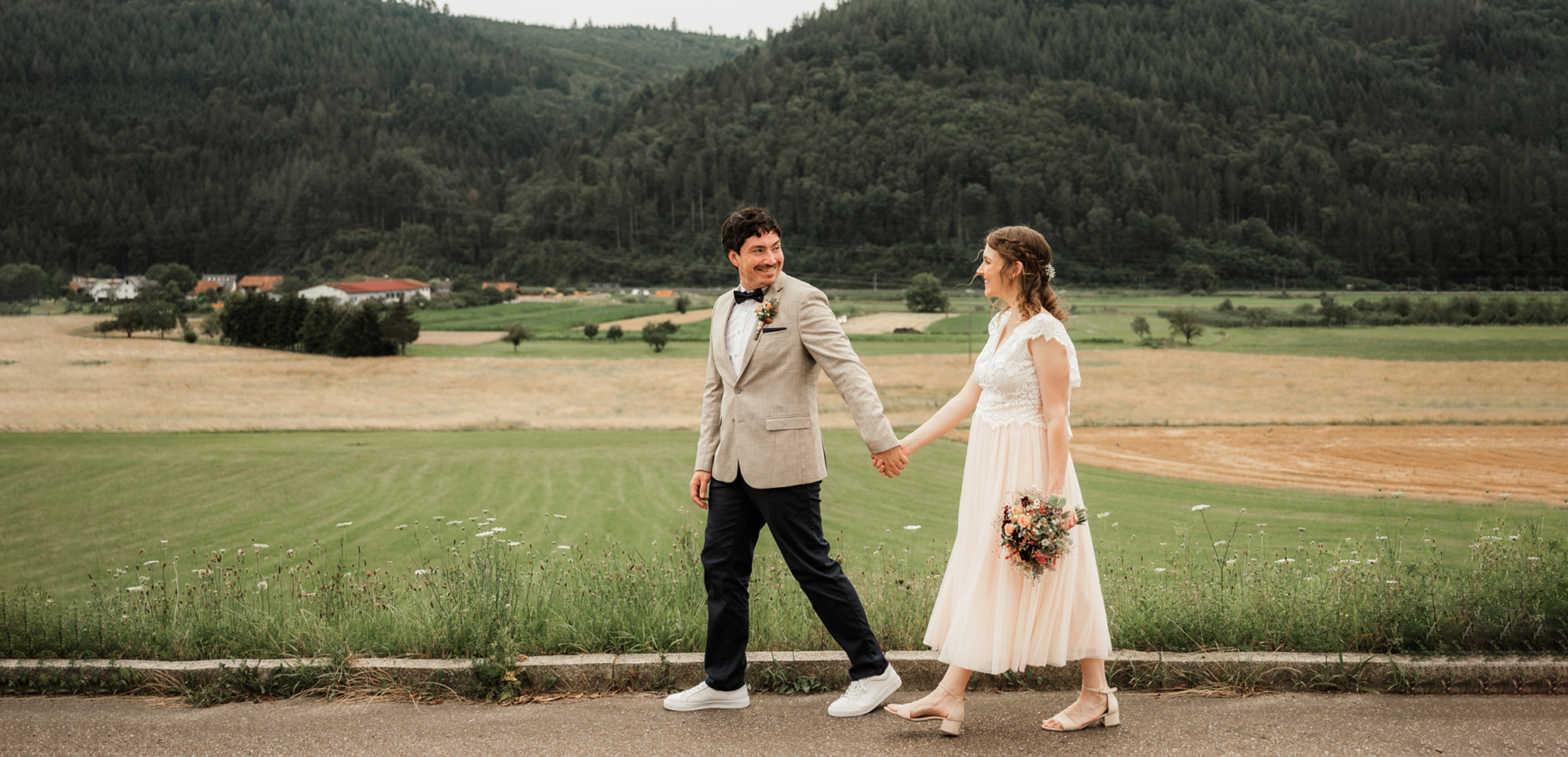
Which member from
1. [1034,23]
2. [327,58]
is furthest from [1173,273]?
[1034,23]

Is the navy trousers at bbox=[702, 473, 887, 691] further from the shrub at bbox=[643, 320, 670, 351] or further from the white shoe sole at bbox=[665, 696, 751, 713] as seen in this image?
the shrub at bbox=[643, 320, 670, 351]

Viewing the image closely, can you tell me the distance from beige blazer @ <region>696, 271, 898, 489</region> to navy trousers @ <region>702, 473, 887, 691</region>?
0.07 metres

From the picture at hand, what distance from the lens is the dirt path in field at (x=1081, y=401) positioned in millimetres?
18234

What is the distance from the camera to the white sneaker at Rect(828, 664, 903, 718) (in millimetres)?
2734

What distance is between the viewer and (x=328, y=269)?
105ft

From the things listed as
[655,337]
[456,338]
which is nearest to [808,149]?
[655,337]

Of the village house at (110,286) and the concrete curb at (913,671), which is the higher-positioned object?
the village house at (110,286)

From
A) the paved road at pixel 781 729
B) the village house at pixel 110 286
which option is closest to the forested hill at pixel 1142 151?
the village house at pixel 110 286

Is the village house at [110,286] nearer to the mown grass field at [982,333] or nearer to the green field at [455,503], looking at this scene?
the green field at [455,503]

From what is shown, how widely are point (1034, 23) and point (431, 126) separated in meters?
60.5

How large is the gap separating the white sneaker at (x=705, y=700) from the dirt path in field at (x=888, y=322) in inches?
1252

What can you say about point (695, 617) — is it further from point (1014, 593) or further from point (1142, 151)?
point (1142, 151)

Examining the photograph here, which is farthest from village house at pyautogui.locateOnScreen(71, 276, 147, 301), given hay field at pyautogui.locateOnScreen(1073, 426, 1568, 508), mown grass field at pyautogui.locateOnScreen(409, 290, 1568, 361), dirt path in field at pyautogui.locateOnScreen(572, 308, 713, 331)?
hay field at pyautogui.locateOnScreen(1073, 426, 1568, 508)

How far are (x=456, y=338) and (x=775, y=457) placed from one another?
102 feet
